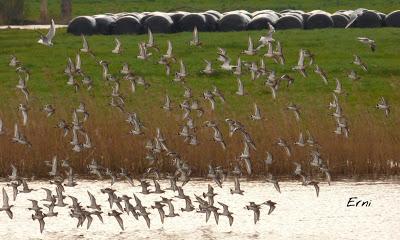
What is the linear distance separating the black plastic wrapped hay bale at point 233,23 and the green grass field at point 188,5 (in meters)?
17.7

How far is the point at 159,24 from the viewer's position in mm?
51875

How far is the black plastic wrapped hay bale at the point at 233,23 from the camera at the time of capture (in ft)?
171

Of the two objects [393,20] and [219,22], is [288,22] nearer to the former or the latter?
[219,22]

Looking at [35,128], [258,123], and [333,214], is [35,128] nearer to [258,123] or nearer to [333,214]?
[258,123]

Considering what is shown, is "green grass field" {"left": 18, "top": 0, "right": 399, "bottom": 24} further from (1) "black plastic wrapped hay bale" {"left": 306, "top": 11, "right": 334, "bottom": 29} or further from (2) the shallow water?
(2) the shallow water

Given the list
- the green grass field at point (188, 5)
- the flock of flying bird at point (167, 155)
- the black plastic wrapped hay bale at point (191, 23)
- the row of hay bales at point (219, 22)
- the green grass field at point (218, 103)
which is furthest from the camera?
the green grass field at point (188, 5)

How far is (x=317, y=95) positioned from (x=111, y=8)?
143ft

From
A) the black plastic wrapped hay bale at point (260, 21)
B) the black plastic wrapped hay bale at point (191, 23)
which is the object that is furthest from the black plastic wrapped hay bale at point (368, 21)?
the black plastic wrapped hay bale at point (191, 23)

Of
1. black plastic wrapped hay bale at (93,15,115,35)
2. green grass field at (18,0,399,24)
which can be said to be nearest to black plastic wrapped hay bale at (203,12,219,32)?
black plastic wrapped hay bale at (93,15,115,35)

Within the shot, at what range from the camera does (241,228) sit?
21328mm

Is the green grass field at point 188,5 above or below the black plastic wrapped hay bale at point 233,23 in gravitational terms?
above

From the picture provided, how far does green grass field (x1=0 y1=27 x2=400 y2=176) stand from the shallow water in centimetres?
68

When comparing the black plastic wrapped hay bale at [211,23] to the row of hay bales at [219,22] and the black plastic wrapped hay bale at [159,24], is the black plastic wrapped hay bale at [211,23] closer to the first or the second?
the row of hay bales at [219,22]

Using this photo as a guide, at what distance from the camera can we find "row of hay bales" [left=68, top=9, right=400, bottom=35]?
51.8 m
